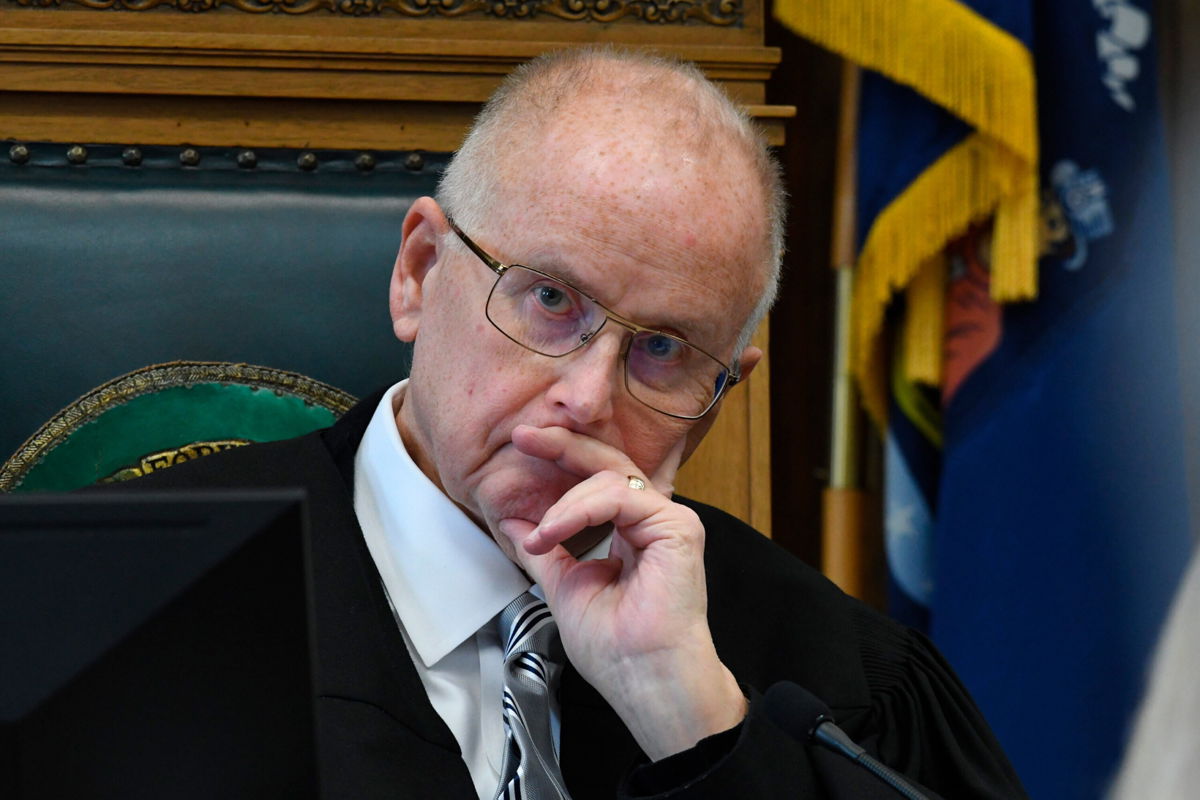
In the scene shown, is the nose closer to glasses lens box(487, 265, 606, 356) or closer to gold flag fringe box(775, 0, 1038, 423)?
glasses lens box(487, 265, 606, 356)

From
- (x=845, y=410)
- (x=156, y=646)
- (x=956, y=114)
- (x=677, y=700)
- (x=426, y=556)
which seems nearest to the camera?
(x=156, y=646)

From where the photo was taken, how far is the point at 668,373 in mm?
1357

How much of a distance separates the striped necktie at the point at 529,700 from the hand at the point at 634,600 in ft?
0.21

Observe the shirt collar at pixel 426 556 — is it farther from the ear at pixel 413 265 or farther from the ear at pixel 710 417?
the ear at pixel 710 417

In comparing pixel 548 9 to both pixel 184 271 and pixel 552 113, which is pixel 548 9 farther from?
pixel 184 271

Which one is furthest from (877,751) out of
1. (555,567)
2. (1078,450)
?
(1078,450)

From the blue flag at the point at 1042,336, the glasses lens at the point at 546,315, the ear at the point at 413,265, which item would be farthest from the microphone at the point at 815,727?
the blue flag at the point at 1042,336

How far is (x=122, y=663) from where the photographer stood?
63cm

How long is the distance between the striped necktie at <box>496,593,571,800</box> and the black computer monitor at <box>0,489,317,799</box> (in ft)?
1.88

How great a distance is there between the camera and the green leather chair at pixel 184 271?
1.44 metres

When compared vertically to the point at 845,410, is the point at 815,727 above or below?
above

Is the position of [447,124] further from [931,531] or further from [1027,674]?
[1027,674]

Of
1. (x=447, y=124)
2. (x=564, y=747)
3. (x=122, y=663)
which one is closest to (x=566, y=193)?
(x=447, y=124)

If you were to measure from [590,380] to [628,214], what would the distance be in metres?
0.16
